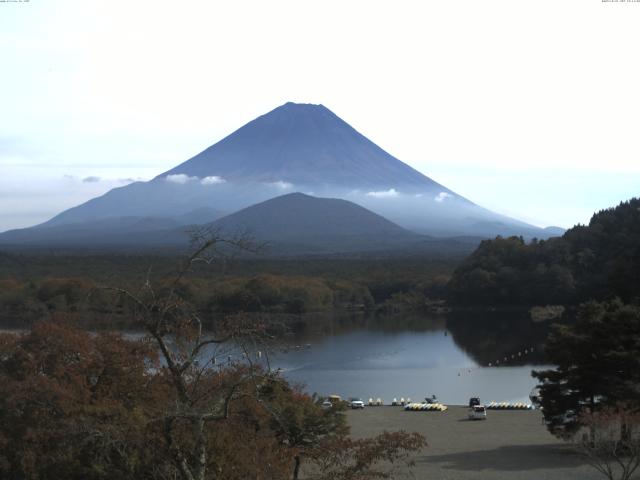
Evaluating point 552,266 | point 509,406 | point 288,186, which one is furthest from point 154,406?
point 288,186

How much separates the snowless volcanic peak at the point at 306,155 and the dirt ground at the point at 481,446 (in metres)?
129

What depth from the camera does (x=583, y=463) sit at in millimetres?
11977

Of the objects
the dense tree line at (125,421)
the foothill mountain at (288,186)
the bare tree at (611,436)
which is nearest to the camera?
the dense tree line at (125,421)

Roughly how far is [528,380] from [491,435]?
9.06 meters

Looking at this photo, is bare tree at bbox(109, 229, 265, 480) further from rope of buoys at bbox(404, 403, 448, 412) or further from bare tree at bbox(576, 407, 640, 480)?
rope of buoys at bbox(404, 403, 448, 412)

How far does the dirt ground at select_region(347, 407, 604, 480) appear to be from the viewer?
38.1ft

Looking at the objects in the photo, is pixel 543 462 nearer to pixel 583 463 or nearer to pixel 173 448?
pixel 583 463

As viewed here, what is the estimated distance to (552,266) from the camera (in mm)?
43750

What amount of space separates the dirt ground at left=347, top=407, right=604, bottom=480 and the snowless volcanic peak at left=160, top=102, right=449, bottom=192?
424 ft

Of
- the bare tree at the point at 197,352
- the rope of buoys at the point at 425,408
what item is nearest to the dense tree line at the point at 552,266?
the rope of buoys at the point at 425,408

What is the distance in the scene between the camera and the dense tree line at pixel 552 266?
42.8m

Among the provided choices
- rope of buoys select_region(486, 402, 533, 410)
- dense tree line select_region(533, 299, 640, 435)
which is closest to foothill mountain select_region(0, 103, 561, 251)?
rope of buoys select_region(486, 402, 533, 410)

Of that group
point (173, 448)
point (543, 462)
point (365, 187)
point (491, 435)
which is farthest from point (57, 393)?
point (365, 187)

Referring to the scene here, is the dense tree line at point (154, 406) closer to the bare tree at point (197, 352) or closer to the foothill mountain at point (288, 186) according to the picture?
the bare tree at point (197, 352)
